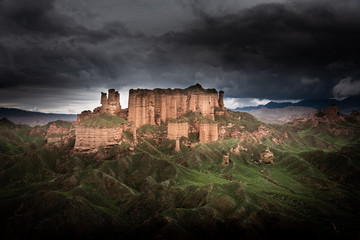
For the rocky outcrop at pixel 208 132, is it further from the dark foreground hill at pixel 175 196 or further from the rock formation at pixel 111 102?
the rock formation at pixel 111 102

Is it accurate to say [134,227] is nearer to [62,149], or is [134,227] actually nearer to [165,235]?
[165,235]

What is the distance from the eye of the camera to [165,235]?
222 ft

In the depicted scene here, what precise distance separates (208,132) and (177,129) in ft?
75.1

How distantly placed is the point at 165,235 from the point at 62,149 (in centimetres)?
10183

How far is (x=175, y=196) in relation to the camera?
310ft

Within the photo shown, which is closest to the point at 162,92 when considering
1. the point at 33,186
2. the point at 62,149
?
the point at 62,149

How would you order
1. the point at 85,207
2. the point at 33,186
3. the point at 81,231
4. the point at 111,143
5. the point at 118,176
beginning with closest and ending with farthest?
the point at 81,231, the point at 85,207, the point at 33,186, the point at 118,176, the point at 111,143

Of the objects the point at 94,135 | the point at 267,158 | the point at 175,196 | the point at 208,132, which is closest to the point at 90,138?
the point at 94,135

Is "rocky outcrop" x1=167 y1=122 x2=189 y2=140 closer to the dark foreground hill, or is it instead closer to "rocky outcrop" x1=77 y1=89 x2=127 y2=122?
the dark foreground hill

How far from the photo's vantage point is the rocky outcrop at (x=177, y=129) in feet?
585

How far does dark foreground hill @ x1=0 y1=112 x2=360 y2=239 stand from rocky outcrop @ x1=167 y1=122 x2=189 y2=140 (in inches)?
660

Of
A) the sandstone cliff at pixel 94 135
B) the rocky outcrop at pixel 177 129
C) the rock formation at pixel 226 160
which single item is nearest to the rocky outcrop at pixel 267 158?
the rock formation at pixel 226 160

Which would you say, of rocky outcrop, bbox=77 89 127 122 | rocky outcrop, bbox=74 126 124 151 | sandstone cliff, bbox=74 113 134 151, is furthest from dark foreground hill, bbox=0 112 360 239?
rocky outcrop, bbox=77 89 127 122

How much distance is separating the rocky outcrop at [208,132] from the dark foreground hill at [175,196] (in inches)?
399
